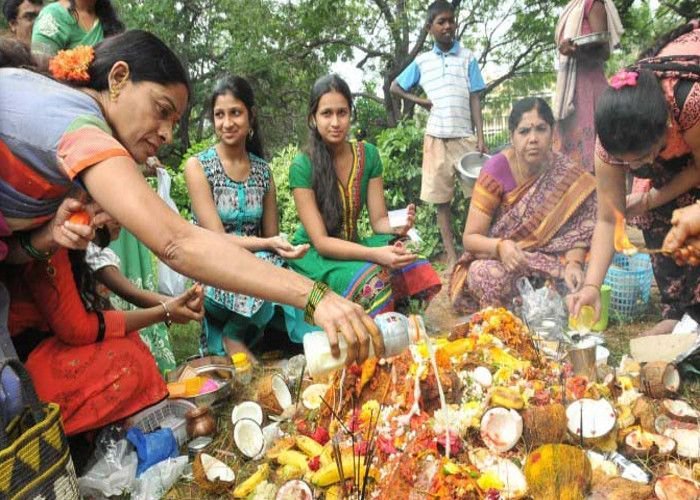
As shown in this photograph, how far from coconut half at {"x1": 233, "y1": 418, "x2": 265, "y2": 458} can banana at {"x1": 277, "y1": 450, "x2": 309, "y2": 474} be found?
0.56 feet

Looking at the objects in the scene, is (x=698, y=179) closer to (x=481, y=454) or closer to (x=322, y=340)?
(x=481, y=454)

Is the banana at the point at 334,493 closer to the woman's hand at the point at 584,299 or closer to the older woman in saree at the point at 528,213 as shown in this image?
the woman's hand at the point at 584,299

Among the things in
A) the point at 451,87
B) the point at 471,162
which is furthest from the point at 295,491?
the point at 451,87

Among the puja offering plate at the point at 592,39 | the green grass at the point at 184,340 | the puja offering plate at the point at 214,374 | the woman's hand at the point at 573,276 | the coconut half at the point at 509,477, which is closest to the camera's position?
the coconut half at the point at 509,477

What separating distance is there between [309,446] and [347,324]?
40.5 inches

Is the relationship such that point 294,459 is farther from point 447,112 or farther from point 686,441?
point 447,112

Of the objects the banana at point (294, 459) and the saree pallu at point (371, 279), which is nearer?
the banana at point (294, 459)

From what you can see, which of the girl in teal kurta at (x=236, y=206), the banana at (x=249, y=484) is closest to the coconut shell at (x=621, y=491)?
the banana at (x=249, y=484)

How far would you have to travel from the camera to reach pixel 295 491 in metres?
2.04

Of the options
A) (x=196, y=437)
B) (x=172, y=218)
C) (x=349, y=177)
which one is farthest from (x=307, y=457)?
(x=349, y=177)

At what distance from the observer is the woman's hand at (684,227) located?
231 centimetres

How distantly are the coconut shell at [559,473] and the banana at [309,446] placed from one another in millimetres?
851

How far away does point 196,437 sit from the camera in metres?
2.69

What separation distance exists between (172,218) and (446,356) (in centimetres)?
142
